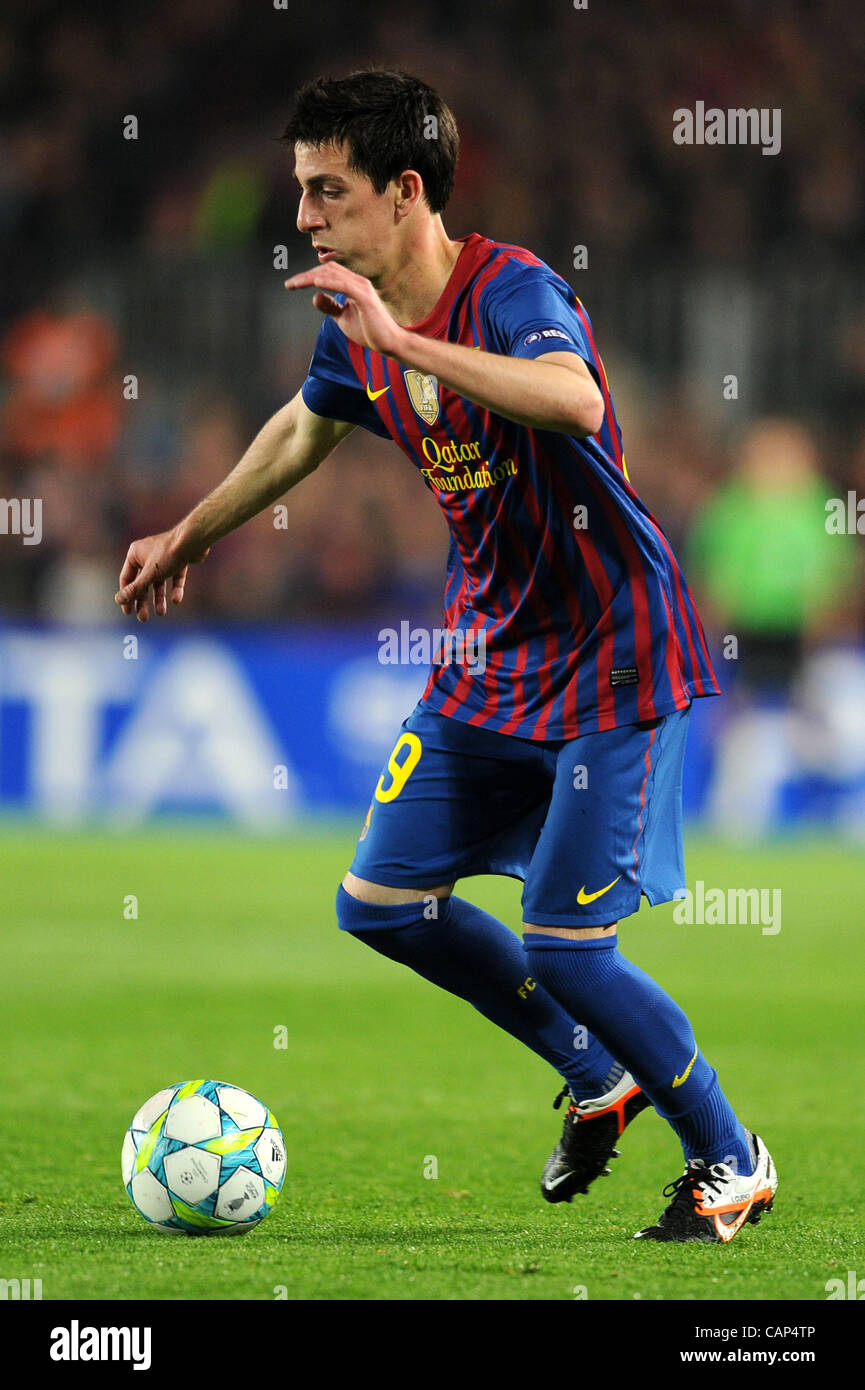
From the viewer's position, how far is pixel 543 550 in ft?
12.6

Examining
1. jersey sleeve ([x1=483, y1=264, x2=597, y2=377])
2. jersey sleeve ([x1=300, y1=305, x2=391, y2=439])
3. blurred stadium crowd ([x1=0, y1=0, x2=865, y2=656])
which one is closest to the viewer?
jersey sleeve ([x1=483, y1=264, x2=597, y2=377])

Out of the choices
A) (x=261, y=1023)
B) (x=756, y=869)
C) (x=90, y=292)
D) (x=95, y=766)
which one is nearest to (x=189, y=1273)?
(x=261, y=1023)

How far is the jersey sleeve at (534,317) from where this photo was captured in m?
3.45

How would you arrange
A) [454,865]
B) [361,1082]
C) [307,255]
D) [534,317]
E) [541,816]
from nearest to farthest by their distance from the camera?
[534,317], [454,865], [541,816], [361,1082], [307,255]

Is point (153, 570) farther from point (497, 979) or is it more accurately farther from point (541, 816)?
point (497, 979)

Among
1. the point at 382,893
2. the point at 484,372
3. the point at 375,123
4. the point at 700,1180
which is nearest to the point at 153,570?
the point at 382,893

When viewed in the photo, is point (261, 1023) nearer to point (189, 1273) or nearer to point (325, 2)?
point (189, 1273)

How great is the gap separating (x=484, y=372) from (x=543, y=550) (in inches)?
25.3

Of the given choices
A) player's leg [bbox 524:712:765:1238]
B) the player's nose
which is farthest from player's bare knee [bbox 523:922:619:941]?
the player's nose

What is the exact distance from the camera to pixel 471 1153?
15.5 feet

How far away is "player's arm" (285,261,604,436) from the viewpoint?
3.26 meters

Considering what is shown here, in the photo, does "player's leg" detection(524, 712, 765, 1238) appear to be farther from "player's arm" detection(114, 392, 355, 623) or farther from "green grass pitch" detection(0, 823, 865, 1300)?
"player's arm" detection(114, 392, 355, 623)

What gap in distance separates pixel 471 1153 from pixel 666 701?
1.48 metres

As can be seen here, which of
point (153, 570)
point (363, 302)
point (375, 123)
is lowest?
point (153, 570)
